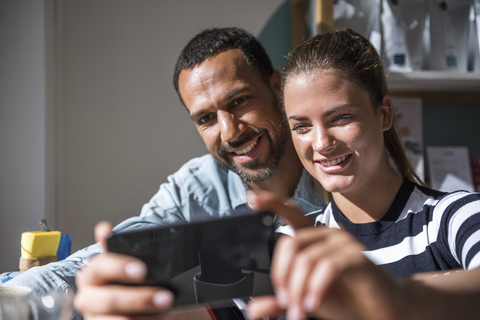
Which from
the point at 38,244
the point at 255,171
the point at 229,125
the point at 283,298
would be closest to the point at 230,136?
the point at 229,125

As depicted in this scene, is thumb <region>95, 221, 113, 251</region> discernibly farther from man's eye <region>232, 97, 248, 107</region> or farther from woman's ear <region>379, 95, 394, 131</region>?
man's eye <region>232, 97, 248, 107</region>

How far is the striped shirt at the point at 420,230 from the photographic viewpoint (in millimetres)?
764

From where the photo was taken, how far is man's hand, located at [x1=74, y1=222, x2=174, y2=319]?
1.66 ft

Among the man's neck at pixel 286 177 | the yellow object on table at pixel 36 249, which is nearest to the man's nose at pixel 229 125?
the man's neck at pixel 286 177

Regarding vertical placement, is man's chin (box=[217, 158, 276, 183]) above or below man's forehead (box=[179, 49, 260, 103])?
below

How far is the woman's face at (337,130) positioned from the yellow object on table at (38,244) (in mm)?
595

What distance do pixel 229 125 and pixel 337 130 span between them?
460 mm

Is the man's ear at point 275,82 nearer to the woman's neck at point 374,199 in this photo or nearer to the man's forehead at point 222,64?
the man's forehead at point 222,64

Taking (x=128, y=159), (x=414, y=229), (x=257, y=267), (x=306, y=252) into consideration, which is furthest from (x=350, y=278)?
(x=128, y=159)

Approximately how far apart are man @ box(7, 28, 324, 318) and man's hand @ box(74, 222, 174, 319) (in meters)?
0.70

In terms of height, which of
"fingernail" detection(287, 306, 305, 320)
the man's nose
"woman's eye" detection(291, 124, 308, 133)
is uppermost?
"woman's eye" detection(291, 124, 308, 133)

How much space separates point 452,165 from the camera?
1884mm

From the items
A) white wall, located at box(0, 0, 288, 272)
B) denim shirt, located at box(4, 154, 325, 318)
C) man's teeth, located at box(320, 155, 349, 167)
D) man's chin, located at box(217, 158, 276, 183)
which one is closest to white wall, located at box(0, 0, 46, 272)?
white wall, located at box(0, 0, 288, 272)

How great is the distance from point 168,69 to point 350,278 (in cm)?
147
